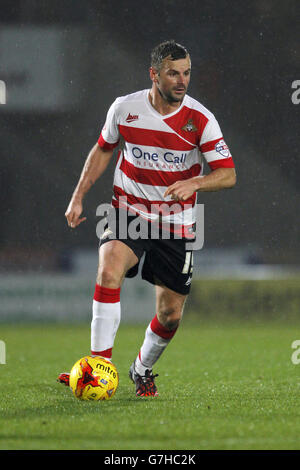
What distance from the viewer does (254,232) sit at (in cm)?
1573

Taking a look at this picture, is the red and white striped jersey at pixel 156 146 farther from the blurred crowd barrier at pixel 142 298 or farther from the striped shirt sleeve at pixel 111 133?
the blurred crowd barrier at pixel 142 298

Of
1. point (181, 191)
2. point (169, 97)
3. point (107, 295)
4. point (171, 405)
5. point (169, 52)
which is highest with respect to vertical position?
point (169, 52)

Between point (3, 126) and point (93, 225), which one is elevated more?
point (3, 126)

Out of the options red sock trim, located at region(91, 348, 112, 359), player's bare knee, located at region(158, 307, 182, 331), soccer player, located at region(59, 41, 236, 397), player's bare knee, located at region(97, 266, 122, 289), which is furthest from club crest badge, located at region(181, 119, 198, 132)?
red sock trim, located at region(91, 348, 112, 359)

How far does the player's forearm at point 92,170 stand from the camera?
464 centimetres

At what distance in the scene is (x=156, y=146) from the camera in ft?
15.1

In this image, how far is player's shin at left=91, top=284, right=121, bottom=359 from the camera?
14.0 ft

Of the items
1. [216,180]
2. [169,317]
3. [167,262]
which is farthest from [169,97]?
[169,317]

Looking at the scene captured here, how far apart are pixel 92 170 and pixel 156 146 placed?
1.36 ft

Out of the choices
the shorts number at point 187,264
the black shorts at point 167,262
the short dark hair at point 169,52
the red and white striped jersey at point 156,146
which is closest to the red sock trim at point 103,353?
the black shorts at point 167,262

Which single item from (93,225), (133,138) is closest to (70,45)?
(93,225)

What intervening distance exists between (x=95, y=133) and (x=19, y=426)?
14.2 metres

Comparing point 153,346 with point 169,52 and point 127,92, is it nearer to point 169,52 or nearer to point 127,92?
point 169,52
